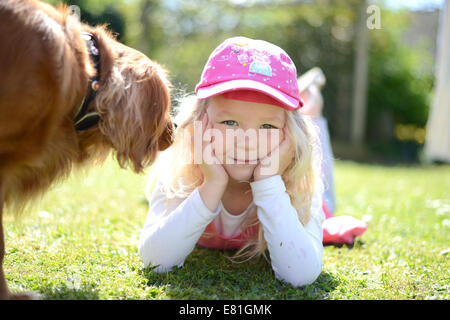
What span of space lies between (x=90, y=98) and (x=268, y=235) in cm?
114

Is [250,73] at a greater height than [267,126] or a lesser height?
greater

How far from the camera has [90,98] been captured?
6.69 feet

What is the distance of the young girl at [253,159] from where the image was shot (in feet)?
7.59

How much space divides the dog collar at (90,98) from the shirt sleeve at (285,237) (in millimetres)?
896

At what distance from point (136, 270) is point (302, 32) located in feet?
38.3

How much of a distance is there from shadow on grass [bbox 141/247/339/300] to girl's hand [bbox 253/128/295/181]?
1.81ft

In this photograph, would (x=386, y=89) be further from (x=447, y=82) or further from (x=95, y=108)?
(x=95, y=108)

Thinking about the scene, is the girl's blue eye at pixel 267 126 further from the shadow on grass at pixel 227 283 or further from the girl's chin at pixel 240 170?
the shadow on grass at pixel 227 283

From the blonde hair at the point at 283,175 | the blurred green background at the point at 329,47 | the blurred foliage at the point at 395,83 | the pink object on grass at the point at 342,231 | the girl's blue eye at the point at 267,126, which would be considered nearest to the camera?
the girl's blue eye at the point at 267,126

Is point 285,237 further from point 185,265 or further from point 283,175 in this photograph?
point 185,265

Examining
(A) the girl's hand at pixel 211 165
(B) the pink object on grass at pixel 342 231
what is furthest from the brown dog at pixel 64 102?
(B) the pink object on grass at pixel 342 231

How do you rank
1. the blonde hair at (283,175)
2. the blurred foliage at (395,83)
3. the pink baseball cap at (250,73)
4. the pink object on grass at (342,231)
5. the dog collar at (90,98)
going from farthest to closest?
the blurred foliage at (395,83) < the pink object on grass at (342,231) < the blonde hair at (283,175) < the pink baseball cap at (250,73) < the dog collar at (90,98)

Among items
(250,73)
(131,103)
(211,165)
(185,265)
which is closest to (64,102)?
(131,103)

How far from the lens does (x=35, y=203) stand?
7.22 ft
